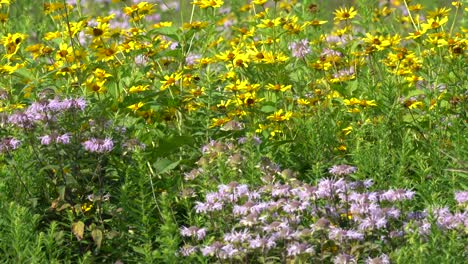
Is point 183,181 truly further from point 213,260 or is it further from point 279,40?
point 279,40

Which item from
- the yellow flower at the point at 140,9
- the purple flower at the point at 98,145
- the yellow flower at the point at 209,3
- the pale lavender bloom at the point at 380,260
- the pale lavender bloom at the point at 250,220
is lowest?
the pale lavender bloom at the point at 380,260

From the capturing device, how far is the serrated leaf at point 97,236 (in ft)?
11.3

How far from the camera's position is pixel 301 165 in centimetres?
418

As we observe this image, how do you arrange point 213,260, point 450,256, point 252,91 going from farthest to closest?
point 252,91
point 213,260
point 450,256

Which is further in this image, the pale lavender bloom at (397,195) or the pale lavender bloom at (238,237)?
the pale lavender bloom at (397,195)

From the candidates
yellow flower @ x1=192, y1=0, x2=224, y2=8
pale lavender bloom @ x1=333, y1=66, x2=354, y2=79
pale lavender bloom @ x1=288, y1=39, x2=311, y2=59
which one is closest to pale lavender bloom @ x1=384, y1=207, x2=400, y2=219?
yellow flower @ x1=192, y1=0, x2=224, y2=8

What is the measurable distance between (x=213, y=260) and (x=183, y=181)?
0.65 meters

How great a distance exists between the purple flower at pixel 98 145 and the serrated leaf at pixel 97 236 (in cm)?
29

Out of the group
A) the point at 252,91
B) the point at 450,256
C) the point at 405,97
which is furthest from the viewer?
the point at 405,97

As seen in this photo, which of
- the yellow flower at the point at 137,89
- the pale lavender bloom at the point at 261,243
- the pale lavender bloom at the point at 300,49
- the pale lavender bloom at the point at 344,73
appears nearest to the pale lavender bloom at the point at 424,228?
the pale lavender bloom at the point at 261,243

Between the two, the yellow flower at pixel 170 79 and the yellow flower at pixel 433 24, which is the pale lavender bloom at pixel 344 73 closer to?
the yellow flower at pixel 433 24

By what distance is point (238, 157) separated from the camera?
351 centimetres

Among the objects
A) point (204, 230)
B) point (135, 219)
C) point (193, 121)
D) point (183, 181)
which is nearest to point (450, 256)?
point (204, 230)

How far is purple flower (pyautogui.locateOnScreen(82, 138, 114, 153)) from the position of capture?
3.43 meters
